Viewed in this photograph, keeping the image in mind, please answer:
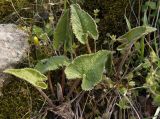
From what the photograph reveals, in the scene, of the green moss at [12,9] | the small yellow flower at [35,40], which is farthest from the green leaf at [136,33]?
the green moss at [12,9]

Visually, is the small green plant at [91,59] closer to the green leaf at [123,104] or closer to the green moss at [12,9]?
the green leaf at [123,104]

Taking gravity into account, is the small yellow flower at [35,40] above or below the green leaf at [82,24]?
below

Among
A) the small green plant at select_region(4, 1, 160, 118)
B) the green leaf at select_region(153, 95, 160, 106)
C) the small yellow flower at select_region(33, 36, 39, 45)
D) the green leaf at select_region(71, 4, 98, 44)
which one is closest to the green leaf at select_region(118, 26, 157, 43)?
the small green plant at select_region(4, 1, 160, 118)

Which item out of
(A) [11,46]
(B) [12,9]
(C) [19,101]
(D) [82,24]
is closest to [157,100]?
(D) [82,24]

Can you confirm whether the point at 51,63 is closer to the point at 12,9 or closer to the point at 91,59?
the point at 91,59

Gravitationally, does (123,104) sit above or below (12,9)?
below

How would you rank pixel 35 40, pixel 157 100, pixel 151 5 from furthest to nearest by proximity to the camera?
1. pixel 151 5
2. pixel 35 40
3. pixel 157 100
